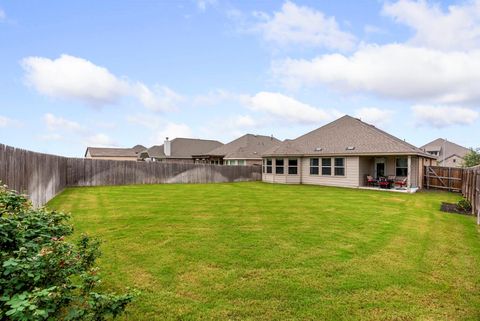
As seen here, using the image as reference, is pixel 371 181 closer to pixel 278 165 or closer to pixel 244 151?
pixel 278 165

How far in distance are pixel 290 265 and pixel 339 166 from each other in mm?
18782

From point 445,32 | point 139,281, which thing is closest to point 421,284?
point 139,281

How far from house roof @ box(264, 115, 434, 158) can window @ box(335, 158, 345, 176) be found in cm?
68

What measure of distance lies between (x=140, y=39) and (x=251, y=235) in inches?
529

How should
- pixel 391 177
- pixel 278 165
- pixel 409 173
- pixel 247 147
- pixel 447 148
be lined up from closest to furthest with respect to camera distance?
pixel 409 173 < pixel 391 177 < pixel 278 165 < pixel 247 147 < pixel 447 148

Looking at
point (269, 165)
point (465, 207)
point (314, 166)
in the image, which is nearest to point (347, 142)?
point (314, 166)

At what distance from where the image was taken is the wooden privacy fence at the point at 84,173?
8609mm

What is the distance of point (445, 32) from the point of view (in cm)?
1577

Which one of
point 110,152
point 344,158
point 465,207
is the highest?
point 110,152

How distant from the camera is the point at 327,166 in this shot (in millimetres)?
23750

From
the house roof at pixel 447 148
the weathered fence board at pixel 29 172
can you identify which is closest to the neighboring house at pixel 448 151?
the house roof at pixel 447 148

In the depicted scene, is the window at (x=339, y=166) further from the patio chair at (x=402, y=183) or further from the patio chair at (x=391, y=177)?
the patio chair at (x=402, y=183)

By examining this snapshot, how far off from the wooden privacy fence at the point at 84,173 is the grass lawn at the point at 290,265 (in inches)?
89.0

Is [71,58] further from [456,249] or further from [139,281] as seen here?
[456,249]
